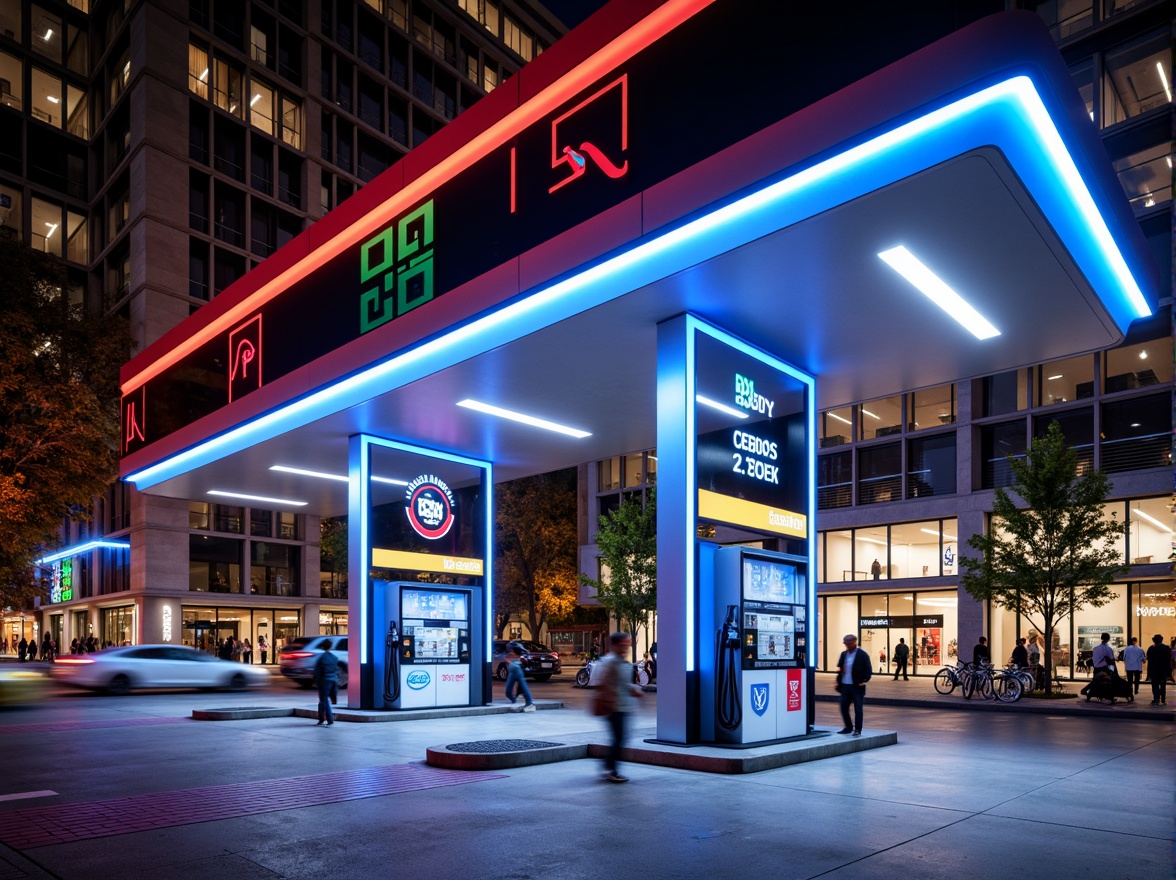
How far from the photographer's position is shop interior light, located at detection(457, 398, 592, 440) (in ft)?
50.0

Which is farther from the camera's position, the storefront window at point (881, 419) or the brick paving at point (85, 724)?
the storefront window at point (881, 419)

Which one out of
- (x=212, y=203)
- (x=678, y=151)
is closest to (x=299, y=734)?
(x=678, y=151)

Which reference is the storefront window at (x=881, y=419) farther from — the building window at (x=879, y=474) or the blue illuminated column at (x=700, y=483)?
the blue illuminated column at (x=700, y=483)

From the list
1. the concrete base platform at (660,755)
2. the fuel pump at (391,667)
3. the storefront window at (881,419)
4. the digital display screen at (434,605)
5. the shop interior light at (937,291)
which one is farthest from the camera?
the storefront window at (881,419)

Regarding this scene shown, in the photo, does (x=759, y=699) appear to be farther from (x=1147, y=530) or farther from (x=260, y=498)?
Answer: (x=1147, y=530)

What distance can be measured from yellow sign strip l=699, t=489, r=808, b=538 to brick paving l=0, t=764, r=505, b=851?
3926 mm

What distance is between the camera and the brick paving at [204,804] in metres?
7.84

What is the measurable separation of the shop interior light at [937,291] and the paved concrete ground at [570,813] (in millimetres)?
5179

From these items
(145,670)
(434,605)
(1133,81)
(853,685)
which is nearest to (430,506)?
(434,605)

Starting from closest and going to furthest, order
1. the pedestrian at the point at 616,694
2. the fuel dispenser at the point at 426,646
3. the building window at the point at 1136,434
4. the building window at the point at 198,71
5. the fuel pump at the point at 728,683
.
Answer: the pedestrian at the point at 616,694 < the fuel pump at the point at 728,683 < the fuel dispenser at the point at 426,646 < the building window at the point at 1136,434 < the building window at the point at 198,71

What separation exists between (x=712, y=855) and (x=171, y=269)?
155ft

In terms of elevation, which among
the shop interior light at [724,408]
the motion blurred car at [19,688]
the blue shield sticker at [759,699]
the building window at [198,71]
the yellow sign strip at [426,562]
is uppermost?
the building window at [198,71]

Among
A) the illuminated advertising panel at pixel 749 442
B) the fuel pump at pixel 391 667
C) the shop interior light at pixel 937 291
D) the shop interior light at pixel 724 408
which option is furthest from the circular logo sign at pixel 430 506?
the shop interior light at pixel 937 291

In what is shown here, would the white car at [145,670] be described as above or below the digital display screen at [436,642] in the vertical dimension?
below
